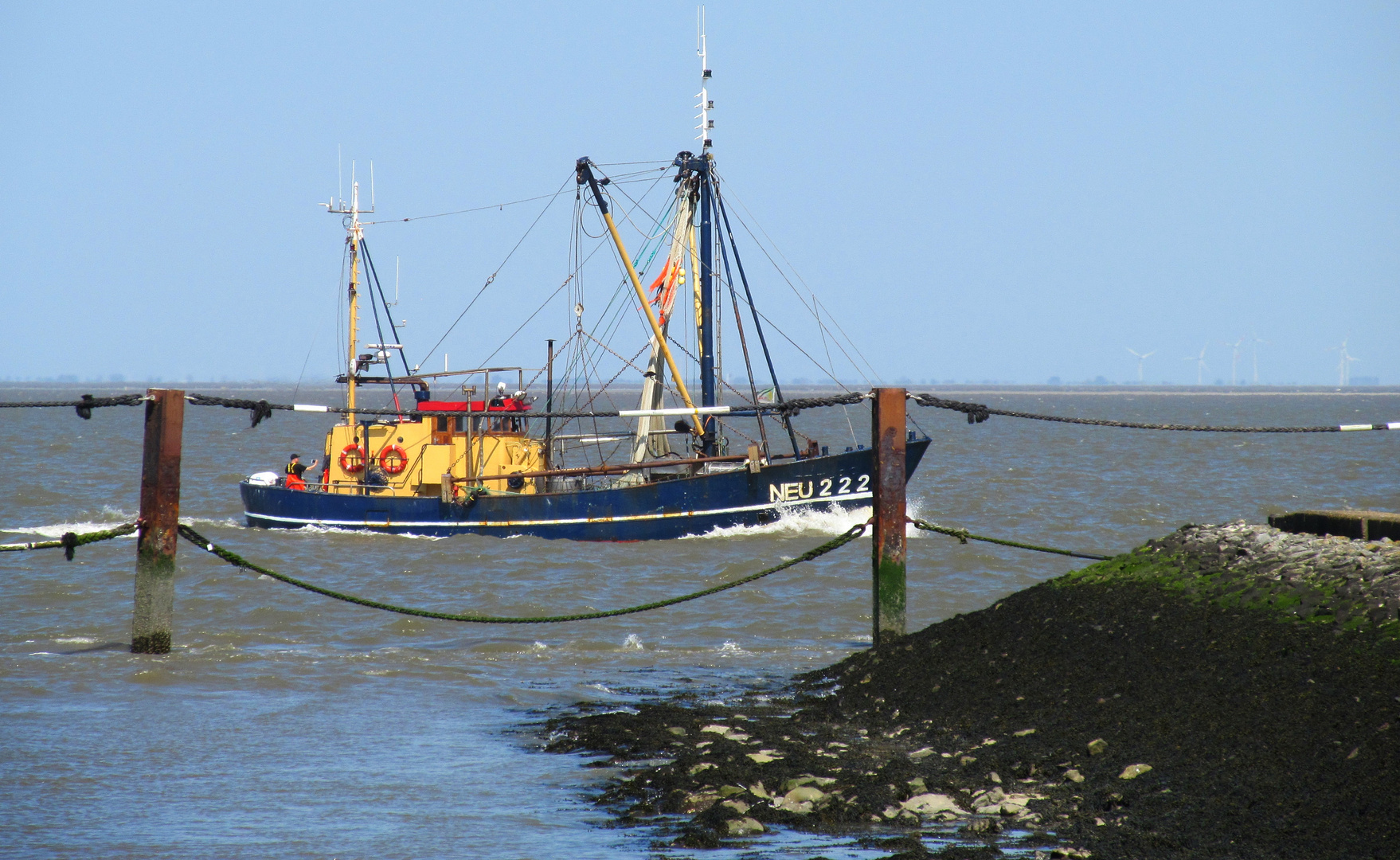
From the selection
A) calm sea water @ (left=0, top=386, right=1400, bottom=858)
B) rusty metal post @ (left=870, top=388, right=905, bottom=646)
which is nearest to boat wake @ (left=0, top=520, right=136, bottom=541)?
calm sea water @ (left=0, top=386, right=1400, bottom=858)

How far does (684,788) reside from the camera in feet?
24.8

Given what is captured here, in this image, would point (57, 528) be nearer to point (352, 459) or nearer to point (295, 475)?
point (295, 475)

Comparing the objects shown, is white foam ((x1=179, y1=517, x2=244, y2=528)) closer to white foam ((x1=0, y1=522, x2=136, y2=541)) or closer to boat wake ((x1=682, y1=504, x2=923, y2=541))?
white foam ((x1=0, y1=522, x2=136, y2=541))

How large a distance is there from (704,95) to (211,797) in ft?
82.7

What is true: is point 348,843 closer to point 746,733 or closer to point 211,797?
point 211,797

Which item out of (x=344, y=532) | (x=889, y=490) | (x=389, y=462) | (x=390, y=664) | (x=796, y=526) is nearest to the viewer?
(x=889, y=490)

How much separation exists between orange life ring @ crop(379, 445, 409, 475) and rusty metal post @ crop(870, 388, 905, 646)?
20055mm

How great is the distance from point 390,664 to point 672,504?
14.2 m

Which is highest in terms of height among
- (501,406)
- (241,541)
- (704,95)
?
(704,95)

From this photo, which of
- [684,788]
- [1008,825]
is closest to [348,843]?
[684,788]

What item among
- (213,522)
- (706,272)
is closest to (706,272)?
(706,272)

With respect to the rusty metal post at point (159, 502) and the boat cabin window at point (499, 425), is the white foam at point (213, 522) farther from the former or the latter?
the rusty metal post at point (159, 502)

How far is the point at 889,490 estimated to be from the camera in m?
10.6

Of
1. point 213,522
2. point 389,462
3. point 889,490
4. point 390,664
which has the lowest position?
point 213,522
